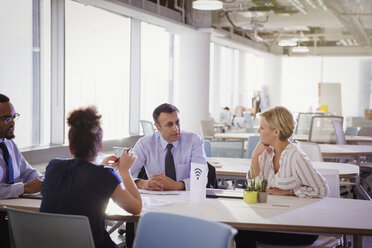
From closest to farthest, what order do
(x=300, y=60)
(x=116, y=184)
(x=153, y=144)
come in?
(x=116, y=184), (x=153, y=144), (x=300, y=60)

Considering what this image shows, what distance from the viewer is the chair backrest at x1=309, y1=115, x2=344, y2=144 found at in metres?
7.32

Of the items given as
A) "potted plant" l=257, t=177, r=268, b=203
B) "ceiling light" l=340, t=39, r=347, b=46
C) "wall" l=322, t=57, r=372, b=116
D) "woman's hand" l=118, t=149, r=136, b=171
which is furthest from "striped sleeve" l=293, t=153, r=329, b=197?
"ceiling light" l=340, t=39, r=347, b=46

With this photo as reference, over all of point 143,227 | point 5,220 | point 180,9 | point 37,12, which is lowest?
point 5,220

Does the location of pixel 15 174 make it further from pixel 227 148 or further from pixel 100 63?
pixel 100 63

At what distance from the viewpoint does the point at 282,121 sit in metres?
3.25

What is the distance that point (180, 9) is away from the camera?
395 inches

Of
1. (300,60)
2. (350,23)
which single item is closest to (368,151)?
(350,23)

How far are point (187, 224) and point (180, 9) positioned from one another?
8.63 m

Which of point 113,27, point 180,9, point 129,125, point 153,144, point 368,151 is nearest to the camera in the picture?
point 153,144

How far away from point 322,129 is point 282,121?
435cm

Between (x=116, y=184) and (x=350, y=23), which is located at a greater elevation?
(x=350, y=23)

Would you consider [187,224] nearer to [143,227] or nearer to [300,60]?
[143,227]

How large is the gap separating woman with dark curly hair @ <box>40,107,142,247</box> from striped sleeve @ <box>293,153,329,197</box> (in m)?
1.22

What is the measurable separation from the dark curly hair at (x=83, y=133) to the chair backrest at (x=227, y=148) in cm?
337
